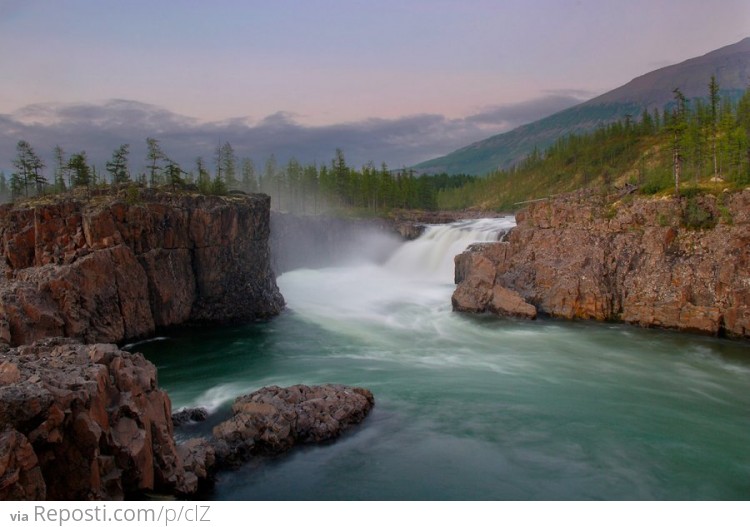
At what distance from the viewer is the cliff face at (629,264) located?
27.1 meters

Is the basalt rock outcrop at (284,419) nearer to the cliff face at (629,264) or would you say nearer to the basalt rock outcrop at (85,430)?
the basalt rock outcrop at (85,430)

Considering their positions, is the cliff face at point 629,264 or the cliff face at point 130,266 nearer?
the cliff face at point 130,266

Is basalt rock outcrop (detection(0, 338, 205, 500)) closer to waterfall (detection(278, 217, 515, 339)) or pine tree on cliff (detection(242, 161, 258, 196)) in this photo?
waterfall (detection(278, 217, 515, 339))

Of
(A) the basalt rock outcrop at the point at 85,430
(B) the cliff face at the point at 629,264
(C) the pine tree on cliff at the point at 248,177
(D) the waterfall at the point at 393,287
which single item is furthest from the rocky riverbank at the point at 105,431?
(C) the pine tree on cliff at the point at 248,177

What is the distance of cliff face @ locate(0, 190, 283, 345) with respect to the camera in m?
24.2

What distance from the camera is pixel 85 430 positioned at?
31.3 feet

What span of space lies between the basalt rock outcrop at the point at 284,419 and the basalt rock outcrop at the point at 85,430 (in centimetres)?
168

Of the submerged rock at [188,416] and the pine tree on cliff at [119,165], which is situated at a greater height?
the pine tree on cliff at [119,165]

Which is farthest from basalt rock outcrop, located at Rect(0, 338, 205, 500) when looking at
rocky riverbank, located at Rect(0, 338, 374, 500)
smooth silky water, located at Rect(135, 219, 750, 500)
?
smooth silky water, located at Rect(135, 219, 750, 500)

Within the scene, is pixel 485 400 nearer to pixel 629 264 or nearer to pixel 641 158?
pixel 629 264

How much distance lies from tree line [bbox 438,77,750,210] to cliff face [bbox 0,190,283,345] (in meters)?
26.7

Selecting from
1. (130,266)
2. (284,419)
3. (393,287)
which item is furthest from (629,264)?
(130,266)

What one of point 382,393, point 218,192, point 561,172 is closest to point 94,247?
point 218,192

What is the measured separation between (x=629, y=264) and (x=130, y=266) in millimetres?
28371
